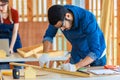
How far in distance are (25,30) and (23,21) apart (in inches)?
6.7

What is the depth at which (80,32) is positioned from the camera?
2.79m

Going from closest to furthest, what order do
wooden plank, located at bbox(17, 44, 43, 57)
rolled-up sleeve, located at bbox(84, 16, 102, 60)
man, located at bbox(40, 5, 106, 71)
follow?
man, located at bbox(40, 5, 106, 71) < rolled-up sleeve, located at bbox(84, 16, 102, 60) < wooden plank, located at bbox(17, 44, 43, 57)

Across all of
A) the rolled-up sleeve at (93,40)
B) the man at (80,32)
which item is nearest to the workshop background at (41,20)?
the man at (80,32)

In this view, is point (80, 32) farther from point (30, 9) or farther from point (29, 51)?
point (30, 9)

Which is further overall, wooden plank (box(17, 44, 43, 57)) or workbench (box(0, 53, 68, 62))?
wooden plank (box(17, 44, 43, 57))

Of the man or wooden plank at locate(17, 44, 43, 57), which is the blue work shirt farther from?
wooden plank at locate(17, 44, 43, 57)

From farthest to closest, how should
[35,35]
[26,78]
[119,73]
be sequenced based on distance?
[35,35] → [119,73] → [26,78]

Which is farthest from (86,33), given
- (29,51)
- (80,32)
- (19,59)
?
(29,51)

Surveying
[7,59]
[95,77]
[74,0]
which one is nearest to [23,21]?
[74,0]

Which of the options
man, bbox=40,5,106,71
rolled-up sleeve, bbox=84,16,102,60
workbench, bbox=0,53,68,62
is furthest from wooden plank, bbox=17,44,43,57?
rolled-up sleeve, bbox=84,16,102,60

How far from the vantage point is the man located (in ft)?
8.27

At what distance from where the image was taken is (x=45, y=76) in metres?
2.49

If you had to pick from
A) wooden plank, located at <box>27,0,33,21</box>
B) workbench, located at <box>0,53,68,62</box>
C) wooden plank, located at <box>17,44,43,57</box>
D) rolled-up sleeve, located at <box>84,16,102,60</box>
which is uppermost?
wooden plank, located at <box>27,0,33,21</box>

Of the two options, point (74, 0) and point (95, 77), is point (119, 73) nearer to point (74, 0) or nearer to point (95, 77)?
point (95, 77)
